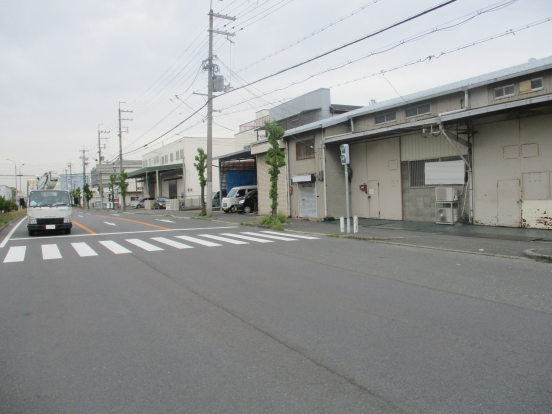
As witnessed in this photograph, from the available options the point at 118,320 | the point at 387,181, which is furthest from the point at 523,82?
the point at 118,320

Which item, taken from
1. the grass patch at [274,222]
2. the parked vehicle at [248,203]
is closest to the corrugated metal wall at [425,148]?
the grass patch at [274,222]

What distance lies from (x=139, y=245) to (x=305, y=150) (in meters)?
12.3

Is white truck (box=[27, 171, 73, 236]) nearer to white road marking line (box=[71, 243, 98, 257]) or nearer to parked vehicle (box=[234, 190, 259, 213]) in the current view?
white road marking line (box=[71, 243, 98, 257])

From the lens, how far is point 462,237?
13.2 meters

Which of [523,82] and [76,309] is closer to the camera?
[76,309]

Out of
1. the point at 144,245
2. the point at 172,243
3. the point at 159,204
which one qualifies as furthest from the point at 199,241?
the point at 159,204

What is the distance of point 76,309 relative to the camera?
6.09 m

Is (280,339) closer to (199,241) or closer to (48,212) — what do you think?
(199,241)

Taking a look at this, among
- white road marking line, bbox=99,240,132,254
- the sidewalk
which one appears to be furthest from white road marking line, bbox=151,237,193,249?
the sidewalk

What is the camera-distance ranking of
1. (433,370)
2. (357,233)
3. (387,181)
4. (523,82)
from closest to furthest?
(433,370) → (523,82) → (357,233) → (387,181)

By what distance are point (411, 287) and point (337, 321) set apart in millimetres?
2331

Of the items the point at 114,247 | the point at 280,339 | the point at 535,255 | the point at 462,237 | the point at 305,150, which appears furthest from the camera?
the point at 305,150

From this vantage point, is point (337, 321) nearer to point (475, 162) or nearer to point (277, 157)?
point (475, 162)

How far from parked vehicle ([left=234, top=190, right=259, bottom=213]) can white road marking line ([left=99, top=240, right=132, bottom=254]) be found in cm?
1687
